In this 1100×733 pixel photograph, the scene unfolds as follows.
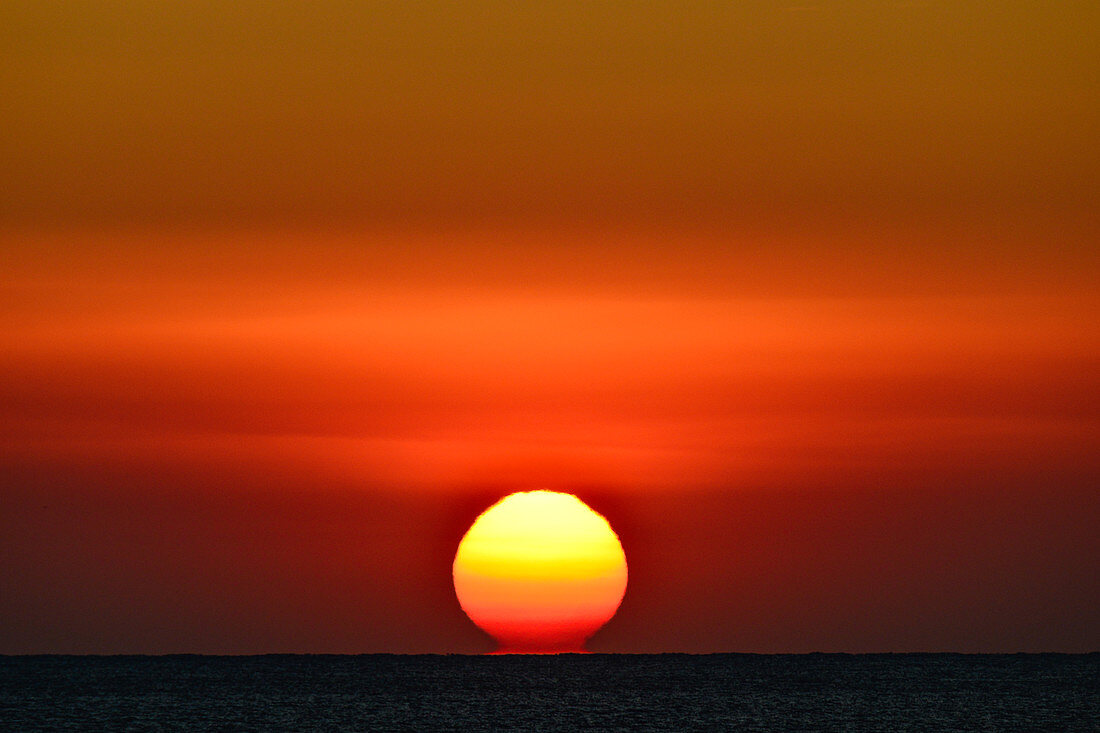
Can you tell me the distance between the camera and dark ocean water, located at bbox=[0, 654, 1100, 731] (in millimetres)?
62000

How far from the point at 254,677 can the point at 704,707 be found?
24.9 meters

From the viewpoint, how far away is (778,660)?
302 feet

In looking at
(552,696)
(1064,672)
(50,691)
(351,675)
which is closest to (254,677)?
(351,675)

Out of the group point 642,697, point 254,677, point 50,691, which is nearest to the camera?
point 642,697

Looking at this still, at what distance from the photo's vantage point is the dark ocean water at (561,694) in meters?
62.0

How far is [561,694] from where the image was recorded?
72.9 m

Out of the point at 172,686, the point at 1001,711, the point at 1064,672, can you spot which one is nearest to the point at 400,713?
the point at 172,686

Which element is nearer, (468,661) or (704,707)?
(704,707)

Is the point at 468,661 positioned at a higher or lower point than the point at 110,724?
higher

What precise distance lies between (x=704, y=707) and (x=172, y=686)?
25926 mm

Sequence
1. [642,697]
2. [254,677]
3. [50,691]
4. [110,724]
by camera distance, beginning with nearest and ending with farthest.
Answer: [110,724] < [642,697] < [50,691] < [254,677]

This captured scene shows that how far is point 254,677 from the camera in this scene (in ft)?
269

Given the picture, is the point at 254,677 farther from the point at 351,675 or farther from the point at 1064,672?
the point at 1064,672

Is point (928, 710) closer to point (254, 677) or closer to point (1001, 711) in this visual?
point (1001, 711)
